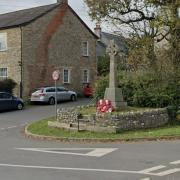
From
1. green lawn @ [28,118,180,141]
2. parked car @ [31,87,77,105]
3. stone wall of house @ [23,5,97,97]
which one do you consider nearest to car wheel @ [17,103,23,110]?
parked car @ [31,87,77,105]

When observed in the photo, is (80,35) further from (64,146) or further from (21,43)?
(64,146)

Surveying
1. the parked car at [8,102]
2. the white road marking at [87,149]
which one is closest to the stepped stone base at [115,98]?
the white road marking at [87,149]

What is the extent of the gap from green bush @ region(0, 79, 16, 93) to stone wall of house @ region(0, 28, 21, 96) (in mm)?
417

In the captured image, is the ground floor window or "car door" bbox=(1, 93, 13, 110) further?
the ground floor window

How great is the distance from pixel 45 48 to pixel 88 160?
32653 mm

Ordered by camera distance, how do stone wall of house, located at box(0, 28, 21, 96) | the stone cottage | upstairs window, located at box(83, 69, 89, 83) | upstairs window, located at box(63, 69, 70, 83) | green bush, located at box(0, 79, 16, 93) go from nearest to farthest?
green bush, located at box(0, 79, 16, 93) < stone wall of house, located at box(0, 28, 21, 96) < the stone cottage < upstairs window, located at box(63, 69, 70, 83) < upstairs window, located at box(83, 69, 89, 83)

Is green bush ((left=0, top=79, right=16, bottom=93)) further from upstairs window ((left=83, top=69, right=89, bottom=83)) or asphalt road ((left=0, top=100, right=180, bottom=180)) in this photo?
asphalt road ((left=0, top=100, right=180, bottom=180))

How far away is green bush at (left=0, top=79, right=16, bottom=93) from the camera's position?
141 ft

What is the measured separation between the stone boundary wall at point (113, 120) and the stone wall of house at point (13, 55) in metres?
20.6

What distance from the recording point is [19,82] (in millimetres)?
43344

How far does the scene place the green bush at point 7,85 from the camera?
141ft

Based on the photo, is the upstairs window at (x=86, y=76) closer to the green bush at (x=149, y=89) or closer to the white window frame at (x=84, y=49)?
the white window frame at (x=84, y=49)

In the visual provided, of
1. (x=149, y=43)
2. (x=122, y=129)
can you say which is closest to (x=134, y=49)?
(x=149, y=43)

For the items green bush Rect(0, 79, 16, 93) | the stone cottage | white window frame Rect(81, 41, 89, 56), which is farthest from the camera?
white window frame Rect(81, 41, 89, 56)
